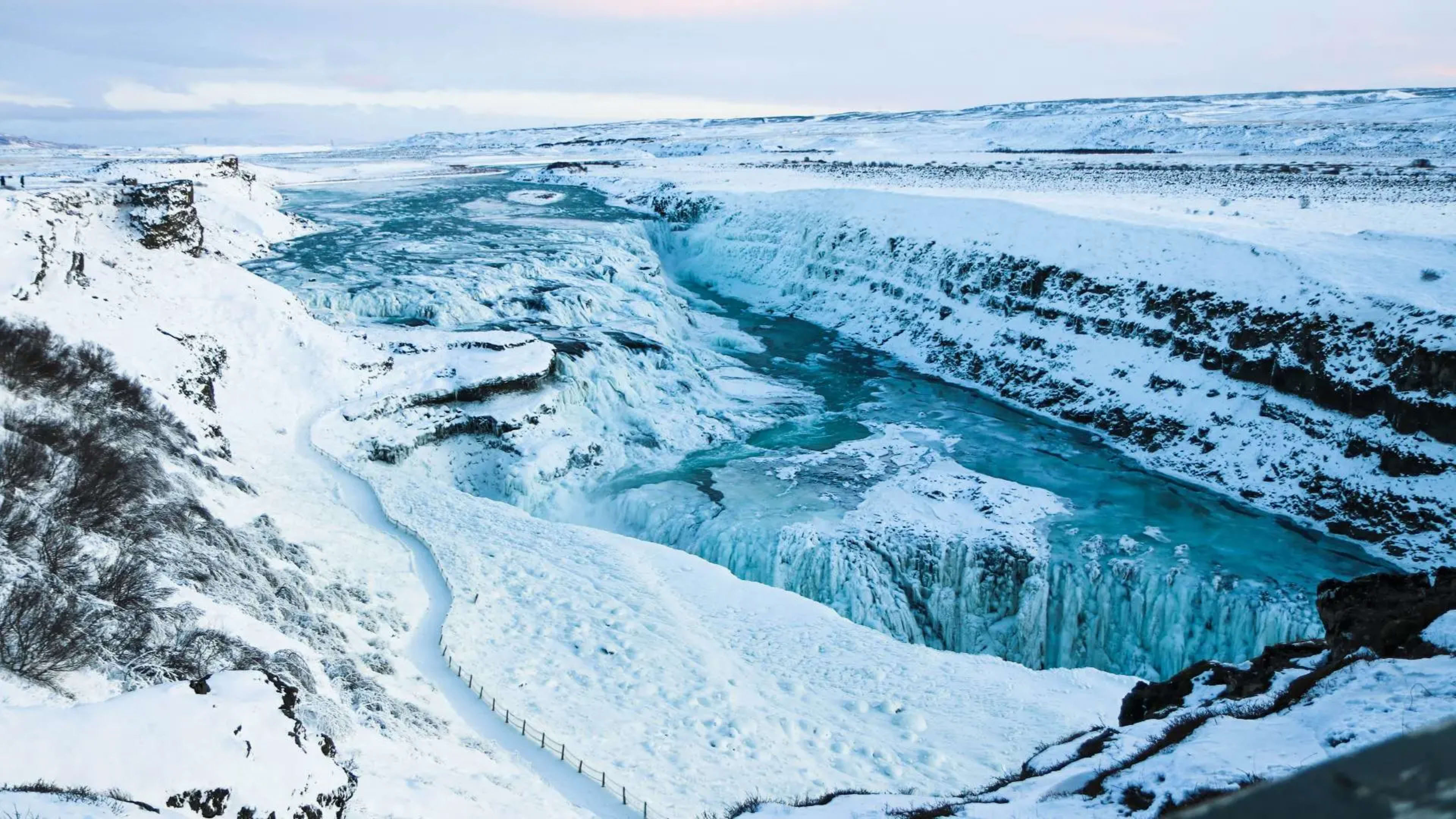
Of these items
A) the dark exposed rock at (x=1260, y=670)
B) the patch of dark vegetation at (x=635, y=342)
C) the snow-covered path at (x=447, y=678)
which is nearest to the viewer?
the dark exposed rock at (x=1260, y=670)

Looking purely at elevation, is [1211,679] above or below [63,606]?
below

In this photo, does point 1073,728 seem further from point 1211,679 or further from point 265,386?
point 265,386

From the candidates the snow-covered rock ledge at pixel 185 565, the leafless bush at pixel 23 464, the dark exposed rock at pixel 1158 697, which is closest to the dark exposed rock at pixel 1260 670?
the dark exposed rock at pixel 1158 697

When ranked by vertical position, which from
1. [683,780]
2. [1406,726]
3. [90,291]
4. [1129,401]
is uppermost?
[90,291]

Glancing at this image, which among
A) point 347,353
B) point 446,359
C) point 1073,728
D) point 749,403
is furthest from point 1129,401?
point 347,353

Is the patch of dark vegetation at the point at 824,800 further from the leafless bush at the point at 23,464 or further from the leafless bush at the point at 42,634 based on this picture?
the leafless bush at the point at 23,464

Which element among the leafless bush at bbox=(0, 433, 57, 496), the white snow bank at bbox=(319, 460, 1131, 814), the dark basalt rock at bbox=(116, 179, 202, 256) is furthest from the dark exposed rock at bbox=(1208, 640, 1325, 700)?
the dark basalt rock at bbox=(116, 179, 202, 256)

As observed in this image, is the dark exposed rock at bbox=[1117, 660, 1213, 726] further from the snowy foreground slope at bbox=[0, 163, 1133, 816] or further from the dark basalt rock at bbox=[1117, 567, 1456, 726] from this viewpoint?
the snowy foreground slope at bbox=[0, 163, 1133, 816]

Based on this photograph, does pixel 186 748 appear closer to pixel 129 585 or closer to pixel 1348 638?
pixel 129 585
